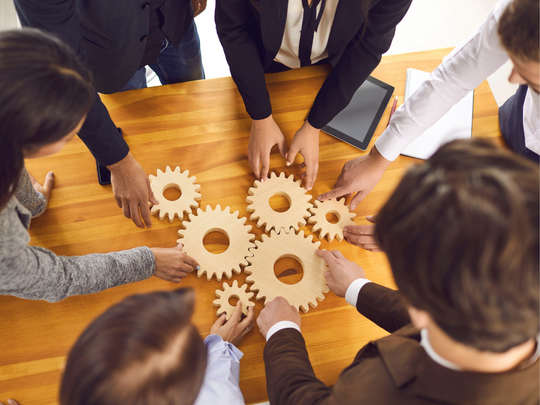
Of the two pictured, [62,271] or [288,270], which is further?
[288,270]

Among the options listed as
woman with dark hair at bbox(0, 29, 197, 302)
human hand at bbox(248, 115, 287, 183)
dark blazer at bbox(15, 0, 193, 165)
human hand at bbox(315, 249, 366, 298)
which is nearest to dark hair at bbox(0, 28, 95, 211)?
woman with dark hair at bbox(0, 29, 197, 302)

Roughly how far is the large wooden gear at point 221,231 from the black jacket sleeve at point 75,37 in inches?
13.5

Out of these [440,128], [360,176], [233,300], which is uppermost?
[440,128]

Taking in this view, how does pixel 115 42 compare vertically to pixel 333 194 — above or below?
above

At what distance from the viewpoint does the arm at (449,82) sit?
1.05 meters

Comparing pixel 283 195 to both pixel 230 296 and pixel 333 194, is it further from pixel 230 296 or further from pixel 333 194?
pixel 230 296

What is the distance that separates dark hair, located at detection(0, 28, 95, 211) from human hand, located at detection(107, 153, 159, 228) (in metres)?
0.38

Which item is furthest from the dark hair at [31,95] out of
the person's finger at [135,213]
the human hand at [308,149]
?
the human hand at [308,149]

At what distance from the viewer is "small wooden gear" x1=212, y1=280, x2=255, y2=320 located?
3.66ft

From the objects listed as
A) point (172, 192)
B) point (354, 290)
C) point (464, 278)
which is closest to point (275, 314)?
point (354, 290)

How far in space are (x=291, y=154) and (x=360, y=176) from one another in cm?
27

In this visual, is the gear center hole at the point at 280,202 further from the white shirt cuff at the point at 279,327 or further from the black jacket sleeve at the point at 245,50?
the white shirt cuff at the point at 279,327

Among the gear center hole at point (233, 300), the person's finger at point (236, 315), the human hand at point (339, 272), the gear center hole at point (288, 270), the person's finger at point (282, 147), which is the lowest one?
the gear center hole at point (233, 300)

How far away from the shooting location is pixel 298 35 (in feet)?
4.03
